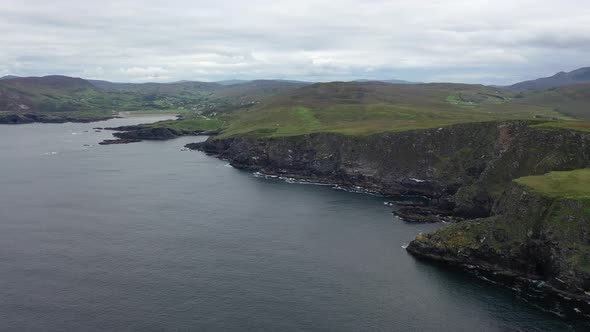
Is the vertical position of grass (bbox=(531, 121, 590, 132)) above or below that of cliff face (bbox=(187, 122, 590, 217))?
above

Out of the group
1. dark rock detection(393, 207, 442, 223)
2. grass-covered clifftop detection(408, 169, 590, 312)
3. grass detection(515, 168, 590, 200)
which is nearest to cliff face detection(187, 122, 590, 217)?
dark rock detection(393, 207, 442, 223)

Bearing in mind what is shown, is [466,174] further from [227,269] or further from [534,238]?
[227,269]

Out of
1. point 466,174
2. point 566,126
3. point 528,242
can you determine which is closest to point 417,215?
point 466,174

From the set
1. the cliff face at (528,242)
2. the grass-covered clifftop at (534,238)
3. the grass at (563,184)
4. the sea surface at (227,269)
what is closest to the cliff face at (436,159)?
the grass at (563,184)

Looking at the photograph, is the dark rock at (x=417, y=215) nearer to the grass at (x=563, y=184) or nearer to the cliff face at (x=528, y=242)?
the cliff face at (x=528, y=242)

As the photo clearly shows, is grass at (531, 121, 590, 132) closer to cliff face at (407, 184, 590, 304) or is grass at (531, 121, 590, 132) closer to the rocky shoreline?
the rocky shoreline

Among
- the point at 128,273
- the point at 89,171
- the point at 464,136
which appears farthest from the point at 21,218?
the point at 464,136

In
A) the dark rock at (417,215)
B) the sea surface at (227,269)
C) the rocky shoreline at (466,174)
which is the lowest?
the sea surface at (227,269)
